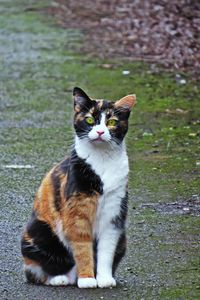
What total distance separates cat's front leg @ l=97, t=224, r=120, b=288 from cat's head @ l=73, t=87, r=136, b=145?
52 cm

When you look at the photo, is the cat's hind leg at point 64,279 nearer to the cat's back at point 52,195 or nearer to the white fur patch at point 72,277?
the white fur patch at point 72,277

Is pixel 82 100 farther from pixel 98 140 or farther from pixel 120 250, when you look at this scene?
pixel 120 250

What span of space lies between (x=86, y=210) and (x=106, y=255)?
0.29m

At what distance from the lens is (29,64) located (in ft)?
46.2

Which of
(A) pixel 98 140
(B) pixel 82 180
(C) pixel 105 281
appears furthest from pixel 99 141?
(C) pixel 105 281

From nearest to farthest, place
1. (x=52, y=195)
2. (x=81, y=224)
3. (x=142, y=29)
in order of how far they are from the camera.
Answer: (x=81, y=224), (x=52, y=195), (x=142, y=29)

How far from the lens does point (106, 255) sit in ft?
18.0

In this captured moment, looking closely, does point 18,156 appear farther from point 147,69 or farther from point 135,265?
point 147,69

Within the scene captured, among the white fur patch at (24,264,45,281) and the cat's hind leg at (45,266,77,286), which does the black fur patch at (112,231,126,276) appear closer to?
the cat's hind leg at (45,266,77,286)

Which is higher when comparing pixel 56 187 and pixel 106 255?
pixel 56 187

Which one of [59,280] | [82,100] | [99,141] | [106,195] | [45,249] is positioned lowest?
[59,280]

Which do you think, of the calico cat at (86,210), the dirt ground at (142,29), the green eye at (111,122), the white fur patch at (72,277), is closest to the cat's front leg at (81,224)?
the calico cat at (86,210)

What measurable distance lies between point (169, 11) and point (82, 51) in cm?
221

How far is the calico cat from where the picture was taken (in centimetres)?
545
